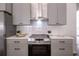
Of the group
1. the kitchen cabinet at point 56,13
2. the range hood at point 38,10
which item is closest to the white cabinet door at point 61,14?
the kitchen cabinet at point 56,13

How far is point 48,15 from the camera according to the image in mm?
3820

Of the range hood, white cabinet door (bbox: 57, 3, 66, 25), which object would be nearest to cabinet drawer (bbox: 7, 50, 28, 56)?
the range hood

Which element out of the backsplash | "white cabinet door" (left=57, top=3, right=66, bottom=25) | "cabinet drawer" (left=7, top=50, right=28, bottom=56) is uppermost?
"white cabinet door" (left=57, top=3, right=66, bottom=25)

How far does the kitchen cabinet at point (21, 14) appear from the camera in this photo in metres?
3.82

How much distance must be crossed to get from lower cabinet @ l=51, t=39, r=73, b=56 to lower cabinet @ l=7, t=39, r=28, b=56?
777 mm

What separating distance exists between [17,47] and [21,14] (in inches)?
42.4

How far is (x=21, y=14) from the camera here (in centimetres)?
383

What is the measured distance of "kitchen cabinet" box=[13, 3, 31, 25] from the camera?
150 inches

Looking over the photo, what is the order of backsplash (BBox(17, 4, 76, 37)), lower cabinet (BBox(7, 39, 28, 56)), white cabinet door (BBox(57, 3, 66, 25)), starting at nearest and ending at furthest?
lower cabinet (BBox(7, 39, 28, 56)), white cabinet door (BBox(57, 3, 66, 25)), backsplash (BBox(17, 4, 76, 37))

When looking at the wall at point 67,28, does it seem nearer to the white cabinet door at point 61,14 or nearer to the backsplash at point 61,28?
the backsplash at point 61,28

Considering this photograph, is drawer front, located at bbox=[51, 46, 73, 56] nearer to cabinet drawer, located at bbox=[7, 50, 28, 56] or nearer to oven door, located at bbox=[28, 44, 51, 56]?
oven door, located at bbox=[28, 44, 51, 56]

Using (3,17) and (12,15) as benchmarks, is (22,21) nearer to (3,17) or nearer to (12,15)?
(12,15)

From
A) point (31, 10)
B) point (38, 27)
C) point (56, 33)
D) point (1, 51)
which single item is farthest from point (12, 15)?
point (56, 33)

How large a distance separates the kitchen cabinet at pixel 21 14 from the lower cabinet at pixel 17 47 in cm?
71
